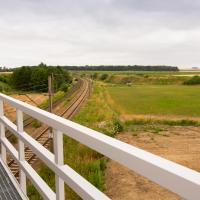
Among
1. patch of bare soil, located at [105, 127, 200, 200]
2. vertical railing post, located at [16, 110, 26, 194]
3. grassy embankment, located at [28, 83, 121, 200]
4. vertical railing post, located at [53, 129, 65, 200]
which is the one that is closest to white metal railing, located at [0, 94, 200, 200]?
vertical railing post, located at [53, 129, 65, 200]

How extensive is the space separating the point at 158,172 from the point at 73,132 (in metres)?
0.75

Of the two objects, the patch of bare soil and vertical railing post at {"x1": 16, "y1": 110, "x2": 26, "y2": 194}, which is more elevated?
vertical railing post at {"x1": 16, "y1": 110, "x2": 26, "y2": 194}

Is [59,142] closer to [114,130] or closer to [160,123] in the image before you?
[114,130]

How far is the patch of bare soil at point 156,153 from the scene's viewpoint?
9.87 meters

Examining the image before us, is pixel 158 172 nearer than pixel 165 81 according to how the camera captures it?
Yes

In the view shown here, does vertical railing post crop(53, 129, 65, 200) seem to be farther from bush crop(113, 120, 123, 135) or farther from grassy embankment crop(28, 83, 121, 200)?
bush crop(113, 120, 123, 135)

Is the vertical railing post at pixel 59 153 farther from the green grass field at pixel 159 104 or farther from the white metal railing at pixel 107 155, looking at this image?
the green grass field at pixel 159 104

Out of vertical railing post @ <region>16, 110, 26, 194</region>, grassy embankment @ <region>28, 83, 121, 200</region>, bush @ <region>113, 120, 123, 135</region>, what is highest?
vertical railing post @ <region>16, 110, 26, 194</region>

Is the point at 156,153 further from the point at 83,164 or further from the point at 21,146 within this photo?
the point at 21,146

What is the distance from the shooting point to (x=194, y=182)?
94 cm

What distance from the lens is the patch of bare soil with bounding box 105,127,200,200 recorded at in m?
9.87

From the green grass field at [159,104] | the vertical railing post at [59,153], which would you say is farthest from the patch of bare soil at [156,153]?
the green grass field at [159,104]

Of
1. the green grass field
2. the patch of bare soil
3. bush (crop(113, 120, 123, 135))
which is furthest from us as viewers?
the green grass field

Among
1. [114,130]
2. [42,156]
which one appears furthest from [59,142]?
[114,130]
